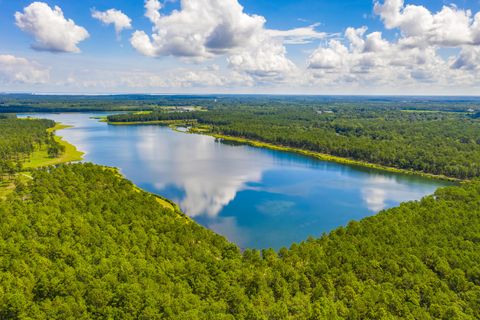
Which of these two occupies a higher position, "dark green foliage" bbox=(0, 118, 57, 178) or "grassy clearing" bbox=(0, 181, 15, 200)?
"dark green foliage" bbox=(0, 118, 57, 178)

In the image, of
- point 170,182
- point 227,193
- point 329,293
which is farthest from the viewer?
point 170,182

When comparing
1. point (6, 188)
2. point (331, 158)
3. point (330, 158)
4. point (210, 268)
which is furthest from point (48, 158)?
point (331, 158)

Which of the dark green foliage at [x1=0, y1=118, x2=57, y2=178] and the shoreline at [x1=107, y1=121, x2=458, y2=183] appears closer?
the dark green foliage at [x1=0, y1=118, x2=57, y2=178]

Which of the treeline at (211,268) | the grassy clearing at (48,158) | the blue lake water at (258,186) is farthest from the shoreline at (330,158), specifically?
the grassy clearing at (48,158)

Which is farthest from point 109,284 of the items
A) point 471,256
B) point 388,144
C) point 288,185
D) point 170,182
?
point 388,144

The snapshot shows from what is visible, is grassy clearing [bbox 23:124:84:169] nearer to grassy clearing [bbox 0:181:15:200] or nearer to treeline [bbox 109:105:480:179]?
grassy clearing [bbox 0:181:15:200]

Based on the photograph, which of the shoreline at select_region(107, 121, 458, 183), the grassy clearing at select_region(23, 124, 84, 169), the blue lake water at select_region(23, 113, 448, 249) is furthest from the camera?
the shoreline at select_region(107, 121, 458, 183)

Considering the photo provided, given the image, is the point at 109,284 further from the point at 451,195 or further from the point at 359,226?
the point at 451,195

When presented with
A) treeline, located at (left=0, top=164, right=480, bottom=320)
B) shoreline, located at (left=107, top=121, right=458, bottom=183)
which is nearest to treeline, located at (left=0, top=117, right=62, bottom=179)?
treeline, located at (left=0, top=164, right=480, bottom=320)
